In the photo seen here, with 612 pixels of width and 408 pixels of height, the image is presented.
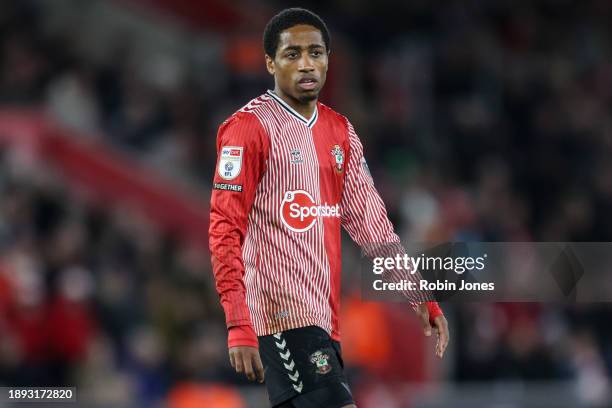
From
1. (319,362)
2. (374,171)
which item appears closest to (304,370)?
(319,362)

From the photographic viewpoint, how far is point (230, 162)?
477 centimetres

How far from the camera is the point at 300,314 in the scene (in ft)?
15.9

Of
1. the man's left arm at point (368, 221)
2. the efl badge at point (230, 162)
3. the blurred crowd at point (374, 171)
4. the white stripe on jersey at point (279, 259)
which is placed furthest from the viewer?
the blurred crowd at point (374, 171)

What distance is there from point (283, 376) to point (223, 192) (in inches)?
27.9

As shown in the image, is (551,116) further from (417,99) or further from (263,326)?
(263,326)

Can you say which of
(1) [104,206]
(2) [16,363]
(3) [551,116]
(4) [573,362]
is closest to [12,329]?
(2) [16,363]

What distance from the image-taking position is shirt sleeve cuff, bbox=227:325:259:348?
14.9 feet

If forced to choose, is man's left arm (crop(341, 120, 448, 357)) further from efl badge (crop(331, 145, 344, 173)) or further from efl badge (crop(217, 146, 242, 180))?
efl badge (crop(217, 146, 242, 180))

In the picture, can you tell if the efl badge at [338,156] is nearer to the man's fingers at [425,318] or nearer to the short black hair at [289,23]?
the short black hair at [289,23]

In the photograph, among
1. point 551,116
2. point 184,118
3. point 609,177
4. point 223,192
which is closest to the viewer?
point 223,192

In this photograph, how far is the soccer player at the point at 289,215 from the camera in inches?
189

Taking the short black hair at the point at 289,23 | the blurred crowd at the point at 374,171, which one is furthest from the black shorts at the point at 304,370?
the blurred crowd at the point at 374,171

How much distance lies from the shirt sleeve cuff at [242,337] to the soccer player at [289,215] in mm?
184

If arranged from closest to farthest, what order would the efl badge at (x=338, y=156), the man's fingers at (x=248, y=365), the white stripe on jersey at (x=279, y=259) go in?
the man's fingers at (x=248, y=365), the white stripe on jersey at (x=279, y=259), the efl badge at (x=338, y=156)
